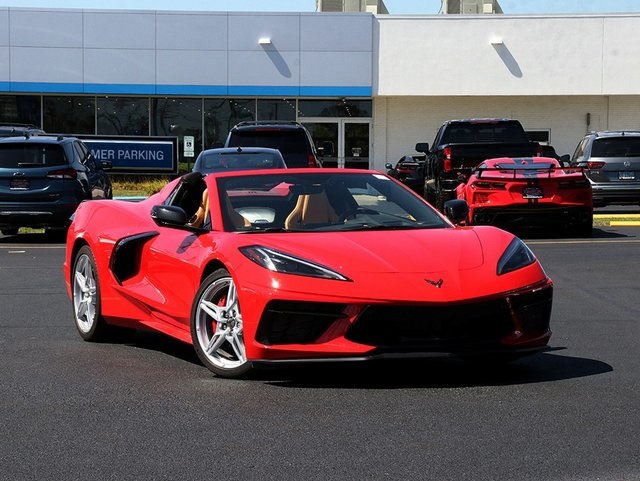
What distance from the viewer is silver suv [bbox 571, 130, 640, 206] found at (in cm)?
2198

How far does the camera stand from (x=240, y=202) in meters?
7.59

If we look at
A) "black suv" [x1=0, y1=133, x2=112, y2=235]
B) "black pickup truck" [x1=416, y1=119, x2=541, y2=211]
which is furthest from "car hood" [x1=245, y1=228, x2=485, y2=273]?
"black pickup truck" [x1=416, y1=119, x2=541, y2=211]

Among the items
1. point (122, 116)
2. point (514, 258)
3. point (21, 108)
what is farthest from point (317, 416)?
point (21, 108)

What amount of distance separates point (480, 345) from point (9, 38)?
35435 millimetres

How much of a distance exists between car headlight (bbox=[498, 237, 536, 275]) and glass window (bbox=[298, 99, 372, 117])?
3413 centimetres

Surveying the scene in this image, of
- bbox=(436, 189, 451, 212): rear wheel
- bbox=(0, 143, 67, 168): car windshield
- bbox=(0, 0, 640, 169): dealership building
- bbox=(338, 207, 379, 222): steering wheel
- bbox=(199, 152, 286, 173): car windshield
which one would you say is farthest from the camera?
bbox=(0, 0, 640, 169): dealership building

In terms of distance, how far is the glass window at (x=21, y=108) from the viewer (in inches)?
1596

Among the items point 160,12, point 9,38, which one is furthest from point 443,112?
point 9,38

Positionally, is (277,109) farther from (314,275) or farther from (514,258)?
(314,275)

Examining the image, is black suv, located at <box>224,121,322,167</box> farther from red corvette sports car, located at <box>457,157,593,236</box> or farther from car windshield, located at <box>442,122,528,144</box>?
red corvette sports car, located at <box>457,157,593,236</box>

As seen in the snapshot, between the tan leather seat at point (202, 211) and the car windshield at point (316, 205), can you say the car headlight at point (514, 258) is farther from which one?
the tan leather seat at point (202, 211)

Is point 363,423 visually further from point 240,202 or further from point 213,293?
point 240,202

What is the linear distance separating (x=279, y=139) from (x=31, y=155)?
18.3 ft

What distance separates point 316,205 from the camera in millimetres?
7559
